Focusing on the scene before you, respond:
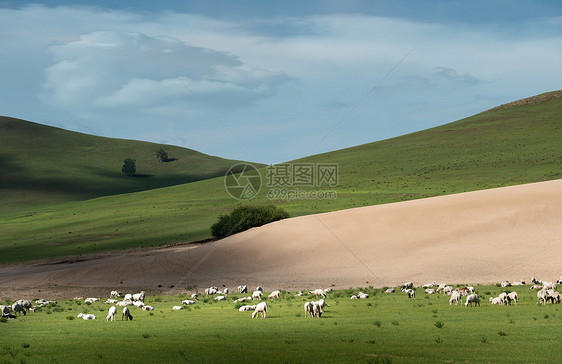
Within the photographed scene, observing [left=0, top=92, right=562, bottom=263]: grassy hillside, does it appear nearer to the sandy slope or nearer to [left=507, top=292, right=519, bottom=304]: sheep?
the sandy slope

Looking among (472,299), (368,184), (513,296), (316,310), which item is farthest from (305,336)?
(368,184)

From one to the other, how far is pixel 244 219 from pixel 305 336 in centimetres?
4643

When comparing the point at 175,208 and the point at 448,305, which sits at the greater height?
the point at 175,208

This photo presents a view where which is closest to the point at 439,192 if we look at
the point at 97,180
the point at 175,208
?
the point at 175,208

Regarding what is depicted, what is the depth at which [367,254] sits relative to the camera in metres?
47.3

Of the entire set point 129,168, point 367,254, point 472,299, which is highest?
point 129,168

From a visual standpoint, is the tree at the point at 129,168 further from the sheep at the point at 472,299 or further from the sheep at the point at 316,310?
the sheep at the point at 472,299

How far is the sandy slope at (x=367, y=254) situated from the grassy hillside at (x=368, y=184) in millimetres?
14442

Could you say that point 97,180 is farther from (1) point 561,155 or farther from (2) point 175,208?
(1) point 561,155

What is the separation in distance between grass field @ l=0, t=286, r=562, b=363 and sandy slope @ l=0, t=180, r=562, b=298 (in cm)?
1379

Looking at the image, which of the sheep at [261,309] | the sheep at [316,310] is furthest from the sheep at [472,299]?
the sheep at [261,309]

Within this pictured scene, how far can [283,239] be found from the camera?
5397 centimetres

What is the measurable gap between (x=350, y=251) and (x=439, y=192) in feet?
114

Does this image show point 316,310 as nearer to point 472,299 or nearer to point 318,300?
point 318,300
